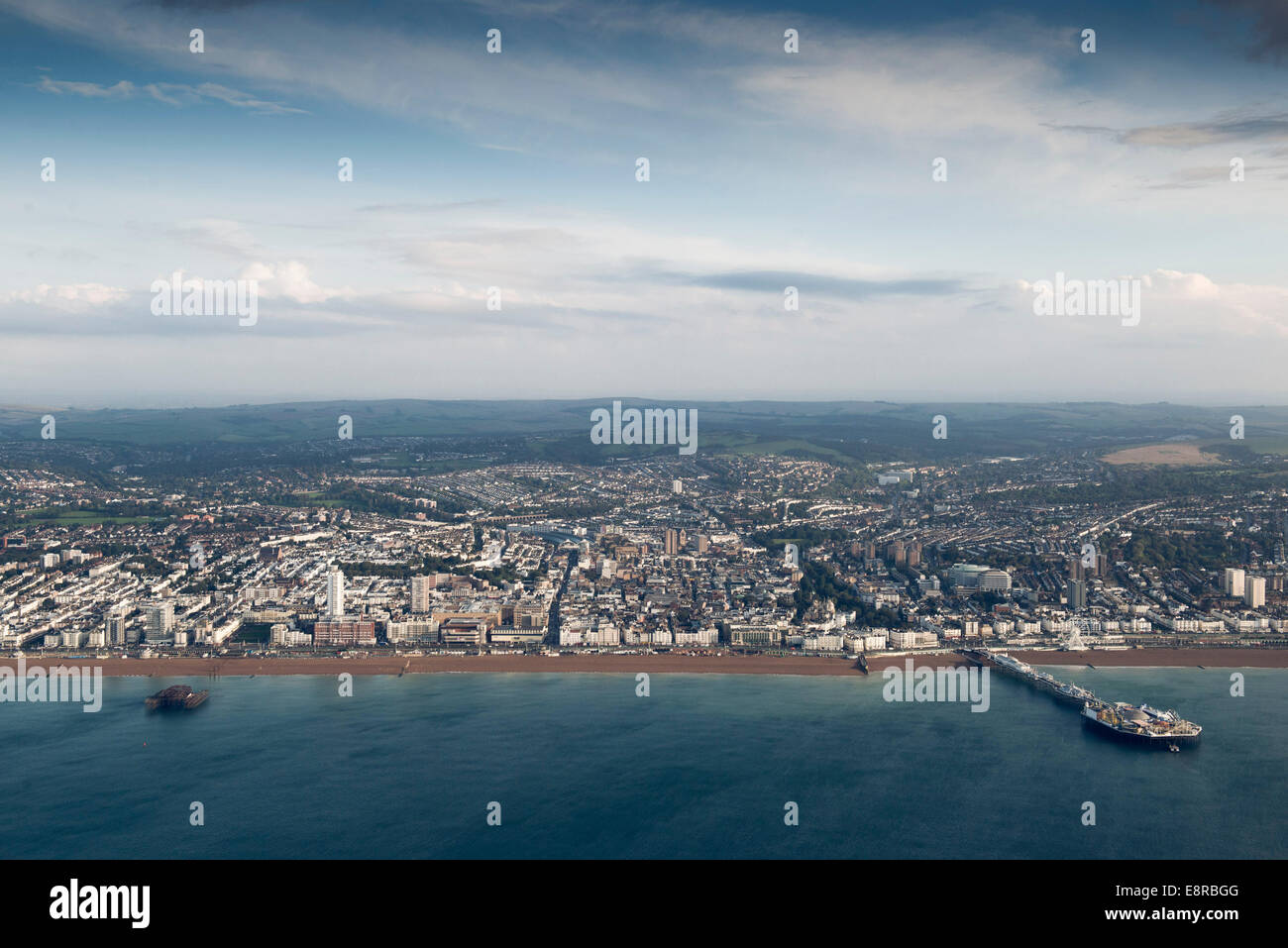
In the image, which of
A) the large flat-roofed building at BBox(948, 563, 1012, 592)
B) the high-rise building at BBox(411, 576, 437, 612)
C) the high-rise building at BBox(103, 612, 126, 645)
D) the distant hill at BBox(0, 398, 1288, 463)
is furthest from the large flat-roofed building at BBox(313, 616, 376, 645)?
the distant hill at BBox(0, 398, 1288, 463)

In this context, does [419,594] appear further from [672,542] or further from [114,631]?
[672,542]

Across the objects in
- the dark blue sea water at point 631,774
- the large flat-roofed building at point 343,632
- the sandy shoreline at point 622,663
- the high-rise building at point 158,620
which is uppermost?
the high-rise building at point 158,620

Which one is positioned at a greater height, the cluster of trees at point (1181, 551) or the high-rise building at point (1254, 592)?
the cluster of trees at point (1181, 551)

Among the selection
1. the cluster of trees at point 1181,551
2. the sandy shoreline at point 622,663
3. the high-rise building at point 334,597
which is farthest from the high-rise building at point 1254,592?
the high-rise building at point 334,597

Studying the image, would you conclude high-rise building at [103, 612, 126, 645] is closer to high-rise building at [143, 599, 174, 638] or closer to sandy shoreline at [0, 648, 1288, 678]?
high-rise building at [143, 599, 174, 638]

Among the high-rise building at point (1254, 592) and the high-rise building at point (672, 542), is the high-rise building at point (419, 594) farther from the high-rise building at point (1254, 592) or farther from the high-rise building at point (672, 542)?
the high-rise building at point (1254, 592)

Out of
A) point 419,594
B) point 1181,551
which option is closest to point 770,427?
point 1181,551
